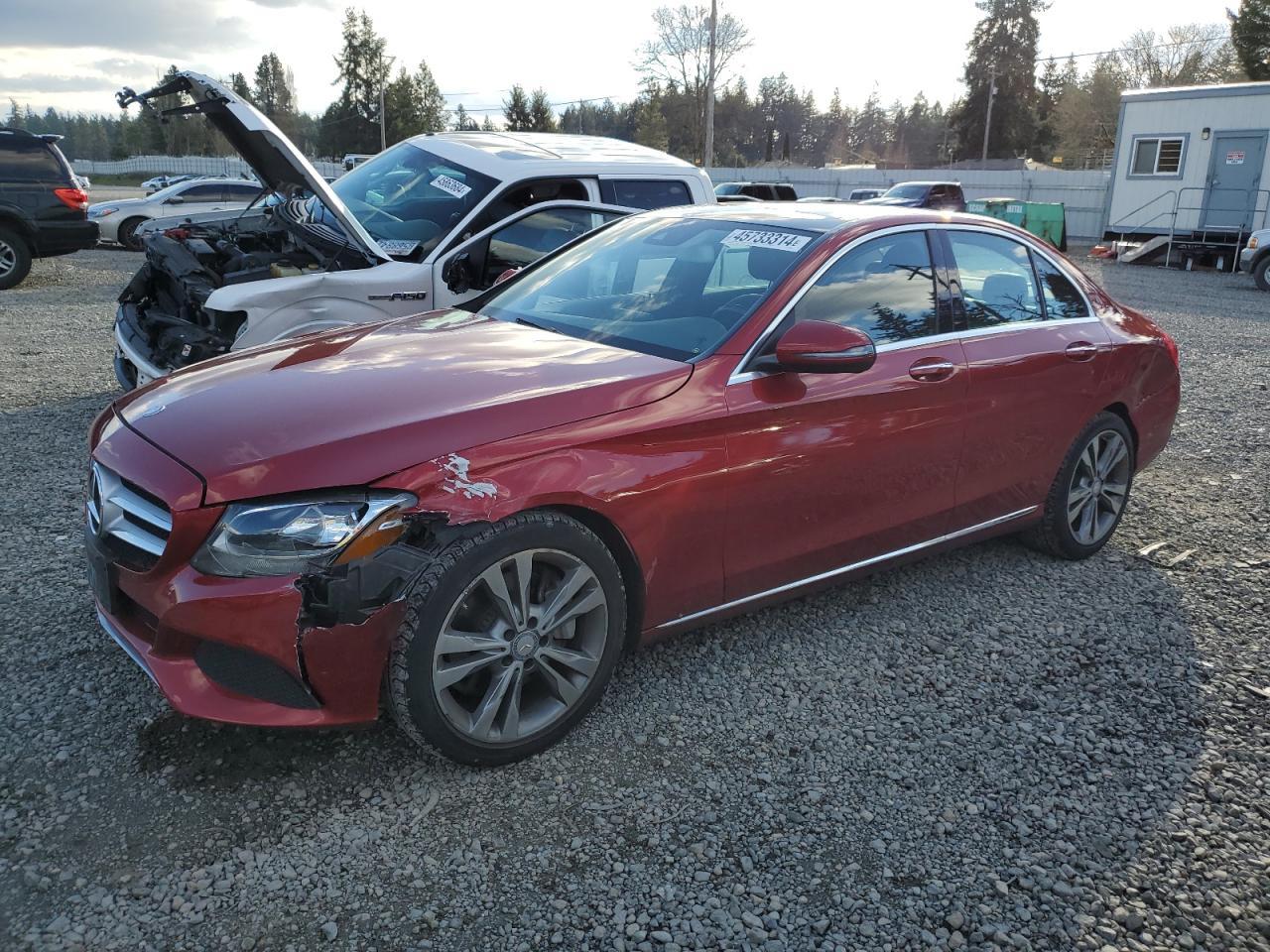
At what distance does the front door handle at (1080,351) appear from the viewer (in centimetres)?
444

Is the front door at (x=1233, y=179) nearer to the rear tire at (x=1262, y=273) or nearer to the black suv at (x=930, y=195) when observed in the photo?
the rear tire at (x=1262, y=273)

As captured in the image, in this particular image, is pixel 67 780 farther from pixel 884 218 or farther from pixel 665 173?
pixel 665 173

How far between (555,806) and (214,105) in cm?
486

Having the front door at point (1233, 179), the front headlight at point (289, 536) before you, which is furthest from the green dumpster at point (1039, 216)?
the front headlight at point (289, 536)

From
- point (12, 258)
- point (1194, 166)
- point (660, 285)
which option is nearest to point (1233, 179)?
point (1194, 166)

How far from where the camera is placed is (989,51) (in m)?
67.9

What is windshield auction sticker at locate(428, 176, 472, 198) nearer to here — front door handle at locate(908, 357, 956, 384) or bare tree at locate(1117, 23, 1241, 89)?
front door handle at locate(908, 357, 956, 384)

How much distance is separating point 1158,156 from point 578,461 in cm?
2569

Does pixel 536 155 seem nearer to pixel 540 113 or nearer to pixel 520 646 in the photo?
pixel 520 646

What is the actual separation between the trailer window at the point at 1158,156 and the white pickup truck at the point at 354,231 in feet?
68.0

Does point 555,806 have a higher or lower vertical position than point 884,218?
lower

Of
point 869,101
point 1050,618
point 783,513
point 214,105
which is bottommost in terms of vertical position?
point 1050,618

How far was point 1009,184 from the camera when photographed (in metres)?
32.6

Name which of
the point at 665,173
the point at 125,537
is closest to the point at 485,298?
the point at 125,537
